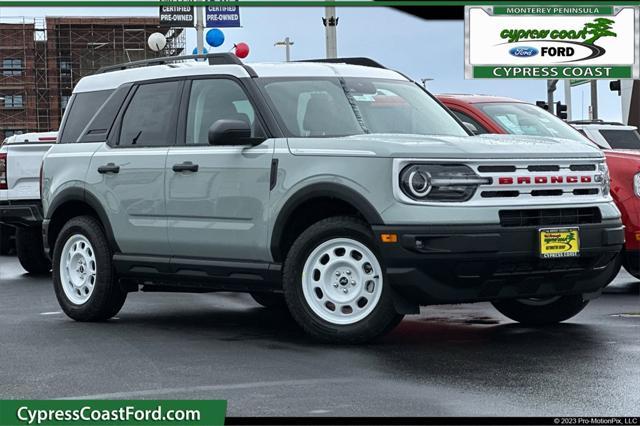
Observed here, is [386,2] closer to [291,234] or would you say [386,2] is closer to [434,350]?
[291,234]

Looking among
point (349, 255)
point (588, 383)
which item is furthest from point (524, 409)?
point (349, 255)

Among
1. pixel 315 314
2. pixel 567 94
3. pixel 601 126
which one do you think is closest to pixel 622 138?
pixel 601 126

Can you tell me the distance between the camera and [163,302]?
38.2 feet

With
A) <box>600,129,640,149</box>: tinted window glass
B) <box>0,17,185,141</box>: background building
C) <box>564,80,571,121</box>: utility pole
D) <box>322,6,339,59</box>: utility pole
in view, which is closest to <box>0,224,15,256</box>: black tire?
<box>322,6,339,59</box>: utility pole

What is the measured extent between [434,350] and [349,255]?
2.66 feet

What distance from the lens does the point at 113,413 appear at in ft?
19.3

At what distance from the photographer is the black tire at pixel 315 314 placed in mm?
7914

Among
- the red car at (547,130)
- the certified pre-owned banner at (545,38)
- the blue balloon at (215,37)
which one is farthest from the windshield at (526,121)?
the blue balloon at (215,37)

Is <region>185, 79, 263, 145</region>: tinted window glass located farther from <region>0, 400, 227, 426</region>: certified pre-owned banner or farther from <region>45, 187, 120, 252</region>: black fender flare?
<region>0, 400, 227, 426</region>: certified pre-owned banner

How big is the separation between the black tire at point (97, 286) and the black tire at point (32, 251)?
18.4 ft

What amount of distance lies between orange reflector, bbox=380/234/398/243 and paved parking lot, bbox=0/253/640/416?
27.6 inches

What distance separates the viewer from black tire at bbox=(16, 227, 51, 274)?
15.6m

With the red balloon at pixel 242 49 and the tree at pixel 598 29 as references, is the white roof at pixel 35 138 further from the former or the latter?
the tree at pixel 598 29

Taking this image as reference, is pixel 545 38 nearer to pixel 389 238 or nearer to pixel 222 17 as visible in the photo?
pixel 222 17
